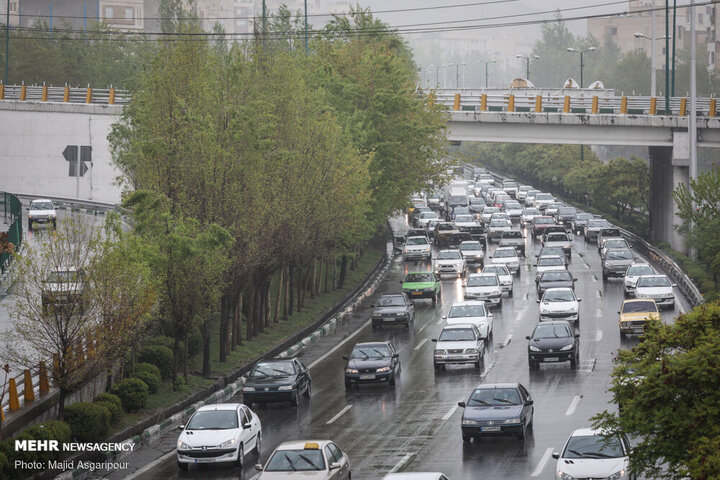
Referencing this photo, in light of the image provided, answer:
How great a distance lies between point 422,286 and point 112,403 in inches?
1101

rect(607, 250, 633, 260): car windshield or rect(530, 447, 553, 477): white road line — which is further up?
rect(607, 250, 633, 260): car windshield

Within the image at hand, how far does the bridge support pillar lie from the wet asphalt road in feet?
60.7

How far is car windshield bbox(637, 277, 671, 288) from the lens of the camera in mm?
50625

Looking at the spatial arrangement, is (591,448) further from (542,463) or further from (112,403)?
(112,403)

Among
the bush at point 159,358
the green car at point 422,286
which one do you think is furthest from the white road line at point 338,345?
the bush at point 159,358

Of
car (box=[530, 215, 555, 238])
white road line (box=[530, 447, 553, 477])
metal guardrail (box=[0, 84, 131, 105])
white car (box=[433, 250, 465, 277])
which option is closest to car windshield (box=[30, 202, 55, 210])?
metal guardrail (box=[0, 84, 131, 105])

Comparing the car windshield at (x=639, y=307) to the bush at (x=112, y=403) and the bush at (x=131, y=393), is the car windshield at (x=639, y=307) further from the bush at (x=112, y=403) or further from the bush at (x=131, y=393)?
the bush at (x=112, y=403)

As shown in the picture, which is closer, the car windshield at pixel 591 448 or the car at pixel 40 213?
the car windshield at pixel 591 448

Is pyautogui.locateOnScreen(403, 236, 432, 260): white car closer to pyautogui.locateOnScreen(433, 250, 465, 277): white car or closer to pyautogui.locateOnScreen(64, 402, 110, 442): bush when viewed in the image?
pyautogui.locateOnScreen(433, 250, 465, 277): white car

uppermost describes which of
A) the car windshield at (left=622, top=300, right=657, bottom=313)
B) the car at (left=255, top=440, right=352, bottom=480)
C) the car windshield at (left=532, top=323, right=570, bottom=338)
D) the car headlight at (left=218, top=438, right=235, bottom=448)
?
the car windshield at (left=622, top=300, right=657, bottom=313)

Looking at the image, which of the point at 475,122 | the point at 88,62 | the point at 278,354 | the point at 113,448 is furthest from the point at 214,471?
the point at 88,62

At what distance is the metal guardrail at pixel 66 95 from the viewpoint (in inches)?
3250

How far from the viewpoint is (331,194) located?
5025 centimetres

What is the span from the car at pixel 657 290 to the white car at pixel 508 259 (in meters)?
14.0
